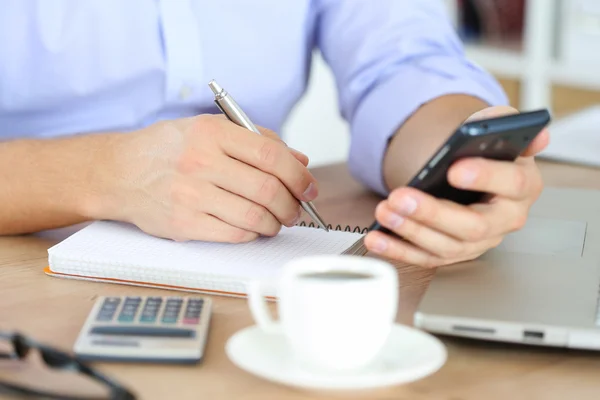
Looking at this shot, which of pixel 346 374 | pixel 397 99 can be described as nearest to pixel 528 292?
pixel 346 374

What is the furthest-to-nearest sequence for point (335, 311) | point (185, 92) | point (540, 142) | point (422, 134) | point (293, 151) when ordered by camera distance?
point (185, 92) → point (422, 134) → point (293, 151) → point (540, 142) → point (335, 311)

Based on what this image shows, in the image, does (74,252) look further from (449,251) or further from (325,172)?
(325,172)

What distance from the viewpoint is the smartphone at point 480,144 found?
0.69m

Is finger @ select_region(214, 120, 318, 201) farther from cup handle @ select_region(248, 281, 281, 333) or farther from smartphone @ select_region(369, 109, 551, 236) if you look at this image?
cup handle @ select_region(248, 281, 281, 333)

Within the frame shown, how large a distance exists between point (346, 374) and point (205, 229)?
31 centimetres

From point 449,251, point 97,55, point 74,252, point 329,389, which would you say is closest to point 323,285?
point 329,389

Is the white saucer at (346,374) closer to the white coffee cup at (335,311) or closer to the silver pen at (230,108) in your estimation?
the white coffee cup at (335,311)

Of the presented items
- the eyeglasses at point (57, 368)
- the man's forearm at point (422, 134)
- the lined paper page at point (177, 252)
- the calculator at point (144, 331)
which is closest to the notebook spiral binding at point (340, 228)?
the lined paper page at point (177, 252)

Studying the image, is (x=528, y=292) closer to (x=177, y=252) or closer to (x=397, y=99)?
(x=177, y=252)

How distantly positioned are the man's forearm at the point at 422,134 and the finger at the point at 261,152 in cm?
26

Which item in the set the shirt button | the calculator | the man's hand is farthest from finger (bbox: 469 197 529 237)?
the shirt button

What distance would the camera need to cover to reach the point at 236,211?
2.76 ft

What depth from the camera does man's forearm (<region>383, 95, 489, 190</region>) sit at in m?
1.06

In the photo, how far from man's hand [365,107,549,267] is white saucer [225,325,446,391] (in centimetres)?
11
